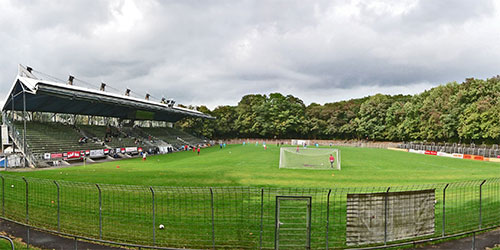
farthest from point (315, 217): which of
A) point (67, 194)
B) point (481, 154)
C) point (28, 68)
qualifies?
point (481, 154)

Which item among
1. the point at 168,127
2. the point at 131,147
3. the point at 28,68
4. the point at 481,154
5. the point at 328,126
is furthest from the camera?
the point at 328,126

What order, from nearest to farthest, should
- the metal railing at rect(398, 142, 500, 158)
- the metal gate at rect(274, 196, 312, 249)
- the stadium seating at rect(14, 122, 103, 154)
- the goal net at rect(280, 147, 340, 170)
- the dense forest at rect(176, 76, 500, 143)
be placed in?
1. the metal gate at rect(274, 196, 312, 249)
2. the goal net at rect(280, 147, 340, 170)
3. the stadium seating at rect(14, 122, 103, 154)
4. the metal railing at rect(398, 142, 500, 158)
5. the dense forest at rect(176, 76, 500, 143)

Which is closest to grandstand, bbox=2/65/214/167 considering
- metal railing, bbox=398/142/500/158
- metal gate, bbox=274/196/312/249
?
metal gate, bbox=274/196/312/249

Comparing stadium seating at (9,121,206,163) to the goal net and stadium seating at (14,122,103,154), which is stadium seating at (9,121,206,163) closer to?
stadium seating at (14,122,103,154)

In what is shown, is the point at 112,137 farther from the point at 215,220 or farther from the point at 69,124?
the point at 215,220

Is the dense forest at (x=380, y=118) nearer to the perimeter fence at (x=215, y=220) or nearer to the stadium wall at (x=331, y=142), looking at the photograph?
the stadium wall at (x=331, y=142)

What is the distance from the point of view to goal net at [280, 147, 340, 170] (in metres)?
28.5

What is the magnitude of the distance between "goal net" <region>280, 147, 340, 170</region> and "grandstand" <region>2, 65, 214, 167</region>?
80.2 ft

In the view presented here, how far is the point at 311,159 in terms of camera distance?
33.6m

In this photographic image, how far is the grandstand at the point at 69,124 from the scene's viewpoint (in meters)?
31.9

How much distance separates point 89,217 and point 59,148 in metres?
29.1

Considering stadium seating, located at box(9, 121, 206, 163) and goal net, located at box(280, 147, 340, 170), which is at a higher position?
stadium seating, located at box(9, 121, 206, 163)

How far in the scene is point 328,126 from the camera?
90.9 meters

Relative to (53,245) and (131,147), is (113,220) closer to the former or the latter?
(53,245)
